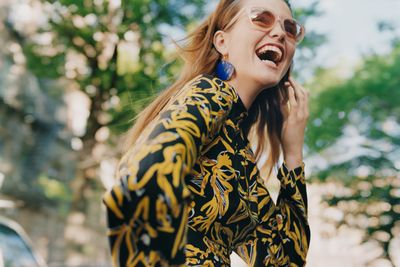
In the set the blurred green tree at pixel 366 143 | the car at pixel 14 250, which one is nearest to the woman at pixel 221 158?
the car at pixel 14 250

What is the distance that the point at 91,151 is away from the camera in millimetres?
14922

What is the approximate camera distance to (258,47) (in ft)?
5.21

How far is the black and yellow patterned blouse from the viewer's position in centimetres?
102

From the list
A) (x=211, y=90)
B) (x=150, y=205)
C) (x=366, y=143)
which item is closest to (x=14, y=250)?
(x=211, y=90)

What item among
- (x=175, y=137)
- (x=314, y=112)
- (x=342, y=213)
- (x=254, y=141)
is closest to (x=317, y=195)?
(x=342, y=213)

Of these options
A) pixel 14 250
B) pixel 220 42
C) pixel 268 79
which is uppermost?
pixel 220 42

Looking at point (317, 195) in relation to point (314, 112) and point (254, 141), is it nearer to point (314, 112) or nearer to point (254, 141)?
point (314, 112)

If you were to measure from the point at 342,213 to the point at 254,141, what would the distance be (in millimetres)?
10593

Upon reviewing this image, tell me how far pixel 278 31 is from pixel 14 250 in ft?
11.5

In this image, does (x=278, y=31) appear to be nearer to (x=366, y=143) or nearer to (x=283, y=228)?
(x=283, y=228)

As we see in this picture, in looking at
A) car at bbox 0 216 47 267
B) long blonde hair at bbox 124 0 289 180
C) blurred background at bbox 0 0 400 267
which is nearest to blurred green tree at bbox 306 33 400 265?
blurred background at bbox 0 0 400 267

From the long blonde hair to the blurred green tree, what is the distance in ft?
29.5

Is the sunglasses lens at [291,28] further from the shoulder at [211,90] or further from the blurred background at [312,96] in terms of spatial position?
the blurred background at [312,96]

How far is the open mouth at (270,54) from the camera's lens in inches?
62.4
